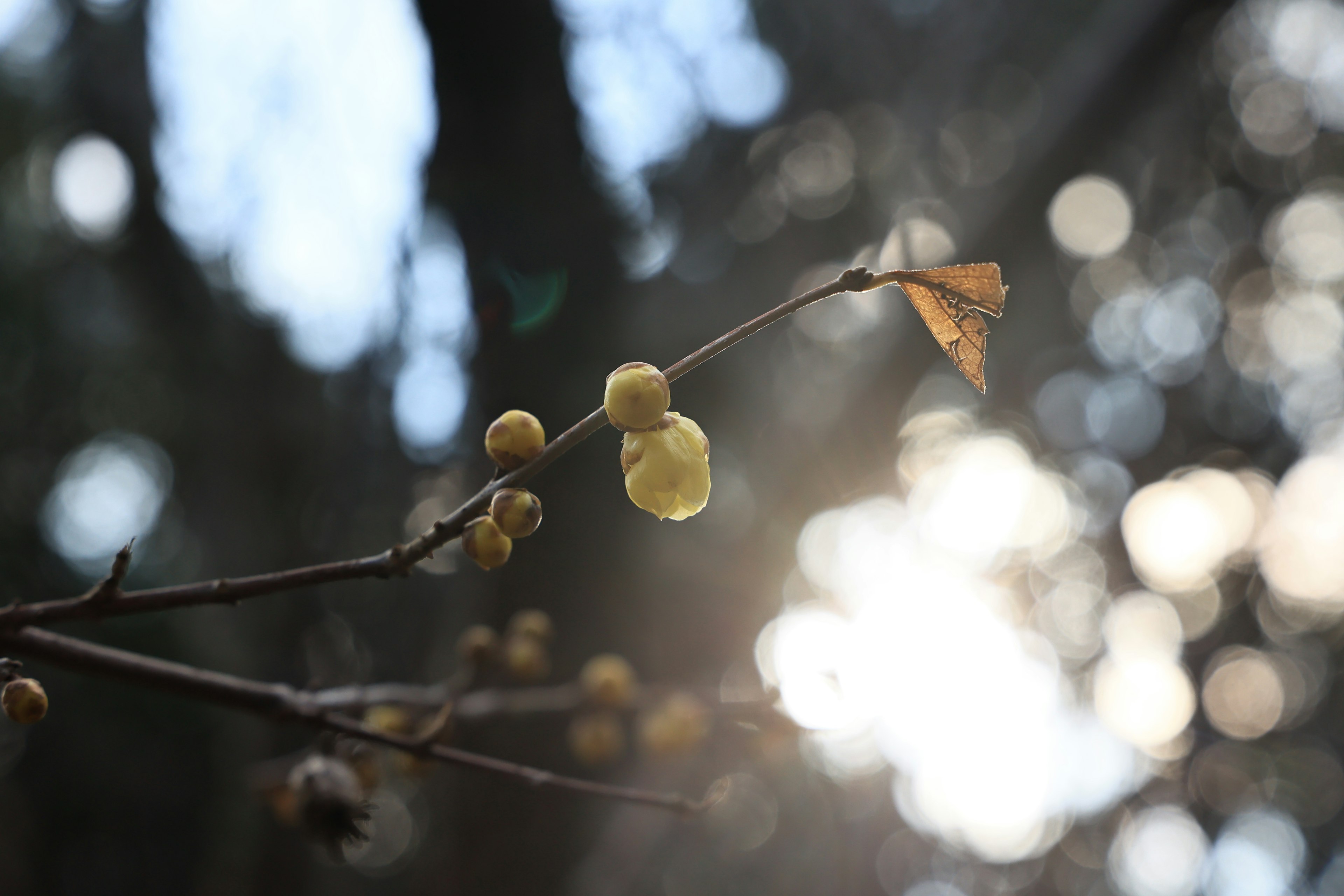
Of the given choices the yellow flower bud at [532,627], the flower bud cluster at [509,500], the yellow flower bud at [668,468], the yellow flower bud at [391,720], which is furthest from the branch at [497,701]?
the yellow flower bud at [668,468]

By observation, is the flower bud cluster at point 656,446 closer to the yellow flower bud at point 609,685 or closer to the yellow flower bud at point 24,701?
the yellow flower bud at point 24,701

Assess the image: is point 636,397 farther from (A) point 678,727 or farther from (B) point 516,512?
(A) point 678,727

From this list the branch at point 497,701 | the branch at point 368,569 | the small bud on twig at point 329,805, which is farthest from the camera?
the branch at point 497,701

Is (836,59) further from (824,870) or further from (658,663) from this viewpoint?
(824,870)

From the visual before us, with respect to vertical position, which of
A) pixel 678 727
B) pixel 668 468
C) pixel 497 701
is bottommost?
pixel 678 727

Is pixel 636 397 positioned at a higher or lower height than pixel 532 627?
lower

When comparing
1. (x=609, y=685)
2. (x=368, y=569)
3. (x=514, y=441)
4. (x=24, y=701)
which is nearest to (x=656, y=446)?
(x=514, y=441)
